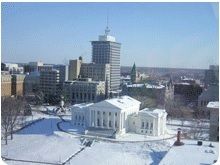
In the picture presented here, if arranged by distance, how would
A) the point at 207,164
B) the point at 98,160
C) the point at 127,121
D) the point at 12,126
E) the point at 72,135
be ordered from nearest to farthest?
the point at 207,164 → the point at 98,160 → the point at 12,126 → the point at 72,135 → the point at 127,121

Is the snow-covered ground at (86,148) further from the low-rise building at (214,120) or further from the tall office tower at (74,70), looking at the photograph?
the tall office tower at (74,70)

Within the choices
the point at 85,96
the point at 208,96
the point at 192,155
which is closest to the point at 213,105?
the point at 208,96

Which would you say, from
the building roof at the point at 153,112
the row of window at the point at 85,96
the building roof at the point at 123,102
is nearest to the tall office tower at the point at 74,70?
the row of window at the point at 85,96

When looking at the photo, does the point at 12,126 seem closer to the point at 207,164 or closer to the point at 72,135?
the point at 72,135

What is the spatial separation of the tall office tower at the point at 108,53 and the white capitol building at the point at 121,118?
1.34ft

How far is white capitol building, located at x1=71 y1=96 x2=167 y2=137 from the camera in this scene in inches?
214

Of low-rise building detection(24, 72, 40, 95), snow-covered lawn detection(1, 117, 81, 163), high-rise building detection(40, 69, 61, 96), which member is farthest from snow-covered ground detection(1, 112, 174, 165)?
high-rise building detection(40, 69, 61, 96)

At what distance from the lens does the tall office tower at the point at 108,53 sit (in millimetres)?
5008

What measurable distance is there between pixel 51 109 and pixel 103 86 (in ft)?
3.29

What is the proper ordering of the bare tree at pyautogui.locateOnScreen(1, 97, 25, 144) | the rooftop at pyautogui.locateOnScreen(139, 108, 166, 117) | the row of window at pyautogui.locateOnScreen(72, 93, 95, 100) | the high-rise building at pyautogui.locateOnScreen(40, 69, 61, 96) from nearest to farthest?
the bare tree at pyautogui.locateOnScreen(1, 97, 25, 144) < the rooftop at pyautogui.locateOnScreen(139, 108, 166, 117) < the high-rise building at pyautogui.locateOnScreen(40, 69, 61, 96) < the row of window at pyautogui.locateOnScreen(72, 93, 95, 100)

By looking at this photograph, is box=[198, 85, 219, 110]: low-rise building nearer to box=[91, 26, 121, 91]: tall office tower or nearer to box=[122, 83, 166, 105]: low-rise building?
box=[122, 83, 166, 105]: low-rise building

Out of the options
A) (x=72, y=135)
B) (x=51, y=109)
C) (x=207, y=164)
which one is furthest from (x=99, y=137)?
(x=207, y=164)

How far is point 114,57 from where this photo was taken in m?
5.37

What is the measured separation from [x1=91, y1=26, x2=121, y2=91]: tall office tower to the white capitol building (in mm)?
408
